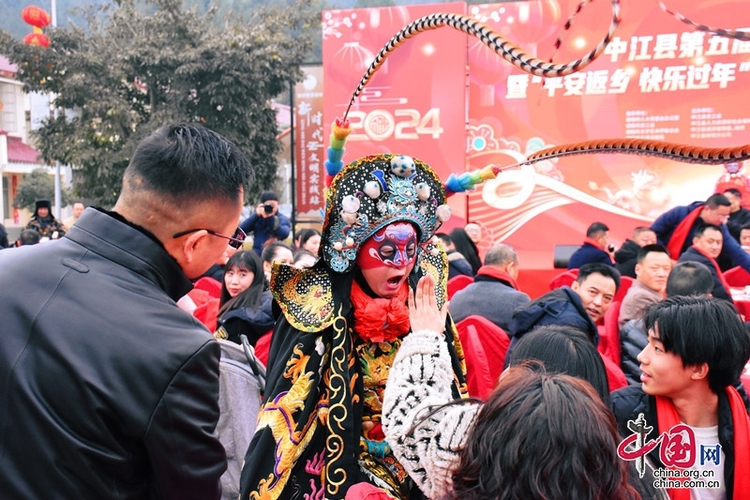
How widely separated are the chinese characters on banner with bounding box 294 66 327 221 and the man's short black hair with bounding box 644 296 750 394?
10598 millimetres

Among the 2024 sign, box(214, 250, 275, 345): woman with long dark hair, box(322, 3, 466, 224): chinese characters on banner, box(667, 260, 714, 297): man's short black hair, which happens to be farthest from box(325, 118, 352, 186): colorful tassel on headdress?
the 2024 sign

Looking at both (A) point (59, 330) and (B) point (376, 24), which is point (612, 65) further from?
(A) point (59, 330)

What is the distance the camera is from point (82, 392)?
→ 1.23 metres

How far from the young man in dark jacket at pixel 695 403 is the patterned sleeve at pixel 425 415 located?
82 cm

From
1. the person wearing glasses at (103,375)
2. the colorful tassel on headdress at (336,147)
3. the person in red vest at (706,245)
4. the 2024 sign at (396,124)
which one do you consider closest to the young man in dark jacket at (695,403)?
the colorful tassel on headdress at (336,147)

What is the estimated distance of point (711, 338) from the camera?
84.4 inches

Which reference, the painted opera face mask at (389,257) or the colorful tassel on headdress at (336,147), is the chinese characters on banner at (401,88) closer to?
the colorful tassel on headdress at (336,147)

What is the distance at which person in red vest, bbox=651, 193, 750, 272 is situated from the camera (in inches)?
218

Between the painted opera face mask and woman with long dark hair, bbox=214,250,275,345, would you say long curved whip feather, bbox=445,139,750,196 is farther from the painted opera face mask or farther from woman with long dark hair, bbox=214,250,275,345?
woman with long dark hair, bbox=214,250,275,345

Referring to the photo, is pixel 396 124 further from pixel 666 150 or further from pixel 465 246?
pixel 666 150

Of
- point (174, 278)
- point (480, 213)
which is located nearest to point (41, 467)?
point (174, 278)

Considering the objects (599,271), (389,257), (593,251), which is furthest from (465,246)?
(389,257)

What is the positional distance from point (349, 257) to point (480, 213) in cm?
782

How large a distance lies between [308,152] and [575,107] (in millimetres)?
4982
